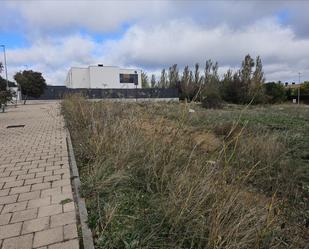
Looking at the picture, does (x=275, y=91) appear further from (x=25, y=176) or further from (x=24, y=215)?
(x=24, y=215)

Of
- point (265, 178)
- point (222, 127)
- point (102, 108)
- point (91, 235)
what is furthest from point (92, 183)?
point (222, 127)

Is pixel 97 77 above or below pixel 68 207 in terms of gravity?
above

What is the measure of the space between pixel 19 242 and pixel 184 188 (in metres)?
1.56

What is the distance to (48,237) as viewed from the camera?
262cm

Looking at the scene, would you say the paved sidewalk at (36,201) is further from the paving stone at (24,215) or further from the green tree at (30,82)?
the green tree at (30,82)

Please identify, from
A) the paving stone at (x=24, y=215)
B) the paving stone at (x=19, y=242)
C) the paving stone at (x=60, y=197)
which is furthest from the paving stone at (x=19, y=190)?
the paving stone at (x=19, y=242)

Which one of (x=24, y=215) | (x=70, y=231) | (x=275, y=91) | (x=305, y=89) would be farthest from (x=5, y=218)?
(x=305, y=89)

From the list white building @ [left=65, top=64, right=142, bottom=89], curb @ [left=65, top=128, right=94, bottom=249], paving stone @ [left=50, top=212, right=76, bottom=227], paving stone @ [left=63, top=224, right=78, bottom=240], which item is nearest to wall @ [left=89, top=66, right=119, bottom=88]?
white building @ [left=65, top=64, right=142, bottom=89]

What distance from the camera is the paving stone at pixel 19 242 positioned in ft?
8.18

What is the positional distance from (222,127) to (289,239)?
5.24m

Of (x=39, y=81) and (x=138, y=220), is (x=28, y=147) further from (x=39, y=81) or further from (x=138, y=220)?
(x=39, y=81)

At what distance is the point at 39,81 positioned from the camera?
38.1 metres

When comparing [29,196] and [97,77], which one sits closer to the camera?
[29,196]

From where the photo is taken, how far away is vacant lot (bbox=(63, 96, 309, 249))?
2506mm
